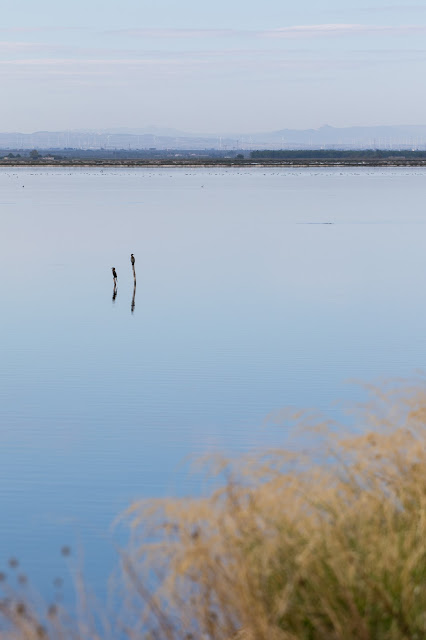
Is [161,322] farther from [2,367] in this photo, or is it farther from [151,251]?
[151,251]

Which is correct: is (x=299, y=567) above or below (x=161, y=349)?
above

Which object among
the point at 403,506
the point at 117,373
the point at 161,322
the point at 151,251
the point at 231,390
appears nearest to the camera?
the point at 403,506

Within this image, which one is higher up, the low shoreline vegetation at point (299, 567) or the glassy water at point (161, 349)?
the low shoreline vegetation at point (299, 567)

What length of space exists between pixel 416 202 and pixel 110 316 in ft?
269

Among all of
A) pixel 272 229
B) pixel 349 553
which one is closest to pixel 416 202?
pixel 272 229

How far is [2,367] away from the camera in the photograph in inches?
1248

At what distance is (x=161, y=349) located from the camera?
35.2 metres

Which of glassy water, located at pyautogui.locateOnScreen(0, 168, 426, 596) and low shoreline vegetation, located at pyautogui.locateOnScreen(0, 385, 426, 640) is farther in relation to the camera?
glassy water, located at pyautogui.locateOnScreen(0, 168, 426, 596)

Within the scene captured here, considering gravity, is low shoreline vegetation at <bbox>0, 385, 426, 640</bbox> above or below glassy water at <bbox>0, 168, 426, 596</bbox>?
above

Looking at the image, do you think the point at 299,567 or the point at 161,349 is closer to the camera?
the point at 299,567

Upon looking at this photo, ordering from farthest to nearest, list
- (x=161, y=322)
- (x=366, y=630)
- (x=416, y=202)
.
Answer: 1. (x=416, y=202)
2. (x=161, y=322)
3. (x=366, y=630)

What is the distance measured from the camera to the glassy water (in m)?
20.5

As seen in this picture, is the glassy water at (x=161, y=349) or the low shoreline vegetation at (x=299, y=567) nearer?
the low shoreline vegetation at (x=299, y=567)

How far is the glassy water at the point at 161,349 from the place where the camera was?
20453mm
